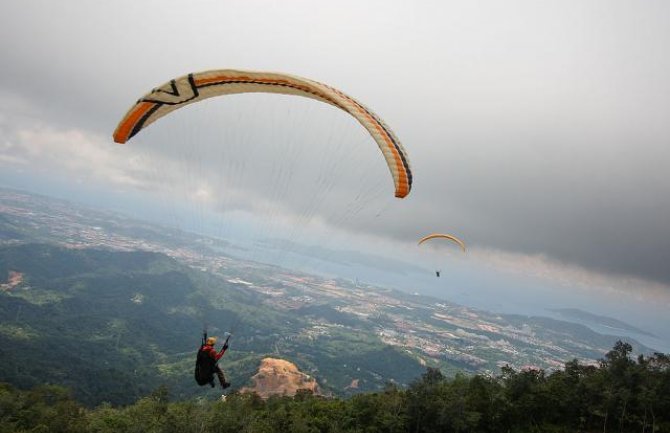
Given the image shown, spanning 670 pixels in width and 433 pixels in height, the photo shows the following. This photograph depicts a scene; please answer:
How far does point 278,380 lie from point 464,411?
65676 millimetres

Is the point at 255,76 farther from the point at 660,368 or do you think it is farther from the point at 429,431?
the point at 660,368

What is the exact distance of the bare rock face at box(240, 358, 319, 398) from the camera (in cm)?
9056

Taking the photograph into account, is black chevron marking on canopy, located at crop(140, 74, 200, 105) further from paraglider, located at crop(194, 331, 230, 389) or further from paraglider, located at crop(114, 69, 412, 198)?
paraglider, located at crop(194, 331, 230, 389)

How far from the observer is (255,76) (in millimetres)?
13781

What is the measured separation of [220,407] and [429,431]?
25.0m

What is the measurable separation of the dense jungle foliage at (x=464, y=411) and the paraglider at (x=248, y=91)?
102 ft

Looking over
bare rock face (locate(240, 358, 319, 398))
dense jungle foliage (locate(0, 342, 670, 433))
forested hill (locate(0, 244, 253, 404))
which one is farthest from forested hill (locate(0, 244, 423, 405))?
dense jungle foliage (locate(0, 342, 670, 433))

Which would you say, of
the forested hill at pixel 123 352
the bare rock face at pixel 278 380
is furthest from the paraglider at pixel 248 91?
the bare rock face at pixel 278 380

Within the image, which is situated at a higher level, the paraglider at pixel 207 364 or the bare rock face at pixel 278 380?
the paraglider at pixel 207 364

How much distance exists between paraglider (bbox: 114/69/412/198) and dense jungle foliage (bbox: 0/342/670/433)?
31131mm

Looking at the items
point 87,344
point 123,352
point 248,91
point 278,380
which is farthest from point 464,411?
point 87,344

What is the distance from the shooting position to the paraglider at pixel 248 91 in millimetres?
13516

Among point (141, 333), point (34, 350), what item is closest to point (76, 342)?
point (34, 350)

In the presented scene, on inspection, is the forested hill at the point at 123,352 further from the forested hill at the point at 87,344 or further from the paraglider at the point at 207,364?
the paraglider at the point at 207,364
